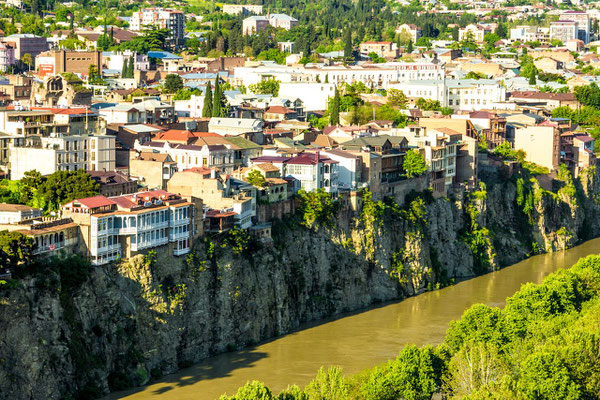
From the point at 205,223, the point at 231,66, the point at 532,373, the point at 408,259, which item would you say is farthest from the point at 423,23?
the point at 532,373

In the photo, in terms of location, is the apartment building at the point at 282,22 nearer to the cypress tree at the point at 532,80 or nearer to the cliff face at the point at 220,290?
the cypress tree at the point at 532,80

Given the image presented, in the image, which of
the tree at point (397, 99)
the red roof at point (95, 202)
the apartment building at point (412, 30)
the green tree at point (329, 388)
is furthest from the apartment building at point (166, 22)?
the green tree at point (329, 388)

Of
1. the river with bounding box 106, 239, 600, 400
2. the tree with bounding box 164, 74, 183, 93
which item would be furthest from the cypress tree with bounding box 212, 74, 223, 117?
the river with bounding box 106, 239, 600, 400

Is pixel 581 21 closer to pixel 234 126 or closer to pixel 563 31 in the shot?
pixel 563 31

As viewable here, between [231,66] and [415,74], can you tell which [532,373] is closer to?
[415,74]

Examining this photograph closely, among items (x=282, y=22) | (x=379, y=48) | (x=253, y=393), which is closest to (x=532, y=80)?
(x=379, y=48)

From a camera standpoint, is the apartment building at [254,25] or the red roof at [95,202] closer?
the red roof at [95,202]
